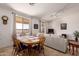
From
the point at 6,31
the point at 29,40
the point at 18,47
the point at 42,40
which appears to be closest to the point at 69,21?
the point at 42,40

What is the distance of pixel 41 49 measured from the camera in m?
2.22

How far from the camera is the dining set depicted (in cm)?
219

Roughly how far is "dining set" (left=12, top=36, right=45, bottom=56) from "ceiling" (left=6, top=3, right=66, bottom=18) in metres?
0.63

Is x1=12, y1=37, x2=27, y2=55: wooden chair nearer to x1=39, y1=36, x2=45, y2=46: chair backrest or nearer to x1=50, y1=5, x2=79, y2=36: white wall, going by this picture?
x1=39, y1=36, x2=45, y2=46: chair backrest

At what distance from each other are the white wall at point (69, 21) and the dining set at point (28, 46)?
1.48 feet

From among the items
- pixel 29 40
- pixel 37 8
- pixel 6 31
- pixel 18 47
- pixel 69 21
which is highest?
pixel 37 8

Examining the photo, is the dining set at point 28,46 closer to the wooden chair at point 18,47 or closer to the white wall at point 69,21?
the wooden chair at point 18,47

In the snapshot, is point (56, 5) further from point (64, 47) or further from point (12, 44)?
point (12, 44)

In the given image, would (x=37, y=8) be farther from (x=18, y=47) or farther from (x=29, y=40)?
(x=18, y=47)

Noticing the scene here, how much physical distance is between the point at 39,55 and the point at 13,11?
123 centimetres

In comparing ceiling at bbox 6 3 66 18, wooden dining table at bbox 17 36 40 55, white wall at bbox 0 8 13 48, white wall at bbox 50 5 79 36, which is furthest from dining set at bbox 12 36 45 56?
ceiling at bbox 6 3 66 18

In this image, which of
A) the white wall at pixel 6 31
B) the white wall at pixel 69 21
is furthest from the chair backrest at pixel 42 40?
the white wall at pixel 6 31

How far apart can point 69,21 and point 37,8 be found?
2.76 feet

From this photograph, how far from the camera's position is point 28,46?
7.32 feet
